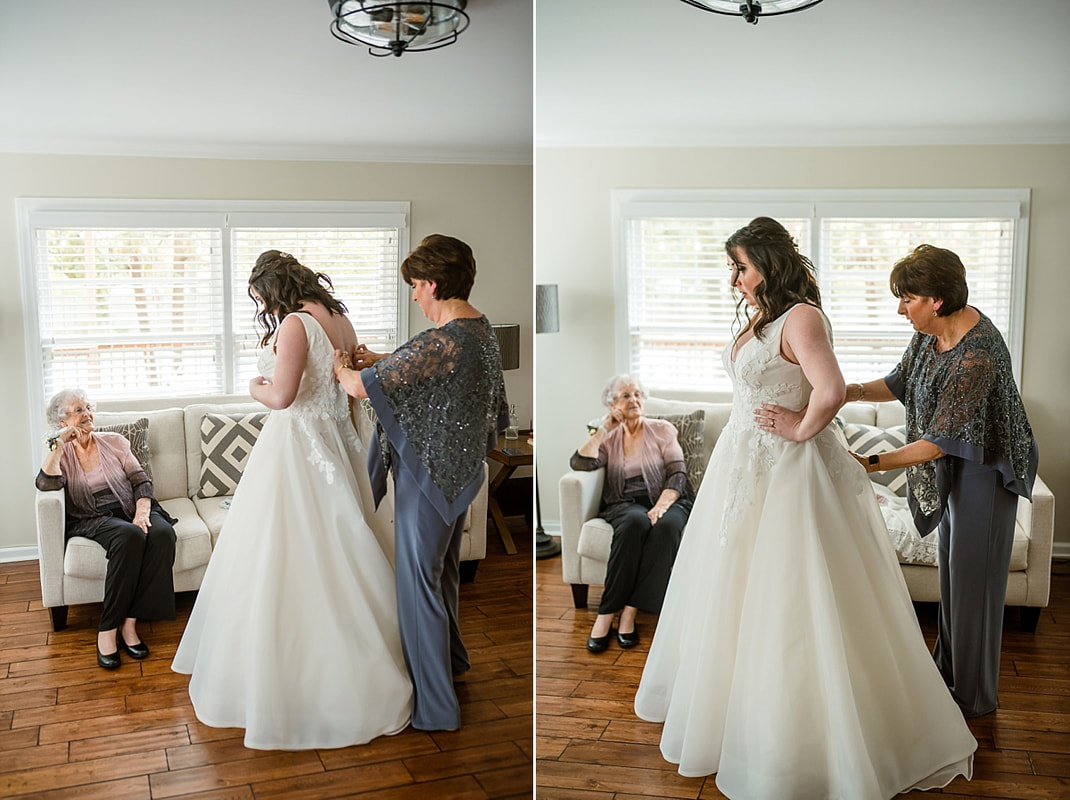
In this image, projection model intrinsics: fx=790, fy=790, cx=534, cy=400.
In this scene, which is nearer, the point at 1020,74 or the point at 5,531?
the point at 5,531

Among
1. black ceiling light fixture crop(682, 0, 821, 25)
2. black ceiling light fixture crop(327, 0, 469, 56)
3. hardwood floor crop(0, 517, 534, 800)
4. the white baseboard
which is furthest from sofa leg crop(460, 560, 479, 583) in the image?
black ceiling light fixture crop(682, 0, 821, 25)

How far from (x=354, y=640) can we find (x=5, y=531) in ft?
1.93

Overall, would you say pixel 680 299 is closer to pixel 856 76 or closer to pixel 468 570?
pixel 856 76

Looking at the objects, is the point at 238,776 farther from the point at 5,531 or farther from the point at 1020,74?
the point at 1020,74

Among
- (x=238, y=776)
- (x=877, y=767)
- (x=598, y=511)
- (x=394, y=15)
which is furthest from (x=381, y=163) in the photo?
(x=877, y=767)

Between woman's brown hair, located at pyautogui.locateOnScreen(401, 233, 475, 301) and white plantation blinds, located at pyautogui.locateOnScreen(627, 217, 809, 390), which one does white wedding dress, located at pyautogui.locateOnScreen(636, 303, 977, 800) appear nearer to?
white plantation blinds, located at pyautogui.locateOnScreen(627, 217, 809, 390)

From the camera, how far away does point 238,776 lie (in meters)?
1.38

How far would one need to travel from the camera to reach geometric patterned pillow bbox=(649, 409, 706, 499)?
4.67 feet

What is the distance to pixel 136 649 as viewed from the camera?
1338mm

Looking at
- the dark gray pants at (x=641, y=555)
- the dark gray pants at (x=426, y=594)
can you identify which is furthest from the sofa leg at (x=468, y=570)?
the dark gray pants at (x=641, y=555)

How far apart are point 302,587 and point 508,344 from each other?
0.57 meters

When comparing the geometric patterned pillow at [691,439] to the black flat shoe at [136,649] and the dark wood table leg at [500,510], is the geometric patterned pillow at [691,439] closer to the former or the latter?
the dark wood table leg at [500,510]

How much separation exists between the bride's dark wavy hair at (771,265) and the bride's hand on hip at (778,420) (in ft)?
0.45

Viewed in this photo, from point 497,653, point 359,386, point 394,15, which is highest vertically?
point 394,15
